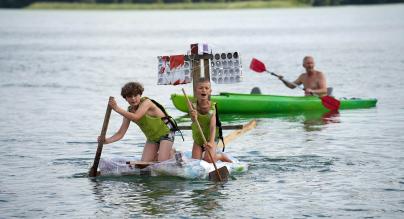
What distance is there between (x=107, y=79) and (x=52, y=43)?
32.7m

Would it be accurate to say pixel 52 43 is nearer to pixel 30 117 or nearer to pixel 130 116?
pixel 30 117

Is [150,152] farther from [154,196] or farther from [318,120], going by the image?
[318,120]

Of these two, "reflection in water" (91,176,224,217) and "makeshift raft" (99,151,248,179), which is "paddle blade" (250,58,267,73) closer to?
"makeshift raft" (99,151,248,179)

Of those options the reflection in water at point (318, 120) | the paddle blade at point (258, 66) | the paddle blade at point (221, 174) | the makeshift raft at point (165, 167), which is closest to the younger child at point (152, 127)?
the makeshift raft at point (165, 167)

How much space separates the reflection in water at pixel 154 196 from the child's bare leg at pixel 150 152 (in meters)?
0.28

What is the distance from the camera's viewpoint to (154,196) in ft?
47.9

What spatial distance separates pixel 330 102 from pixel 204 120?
8.69 m

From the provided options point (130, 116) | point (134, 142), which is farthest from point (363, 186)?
point (134, 142)

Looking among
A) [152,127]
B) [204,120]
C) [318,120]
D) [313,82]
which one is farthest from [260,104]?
[152,127]

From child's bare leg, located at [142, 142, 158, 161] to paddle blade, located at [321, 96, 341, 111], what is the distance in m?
8.65

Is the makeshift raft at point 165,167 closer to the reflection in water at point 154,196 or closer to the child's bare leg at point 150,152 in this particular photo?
the reflection in water at point 154,196

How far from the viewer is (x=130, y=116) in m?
15.1

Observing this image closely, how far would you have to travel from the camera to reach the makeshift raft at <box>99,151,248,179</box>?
1526cm

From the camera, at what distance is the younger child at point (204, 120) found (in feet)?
49.5
